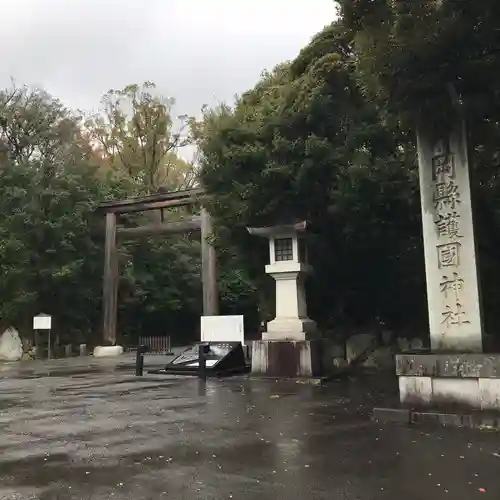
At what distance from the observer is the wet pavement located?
15.1 ft

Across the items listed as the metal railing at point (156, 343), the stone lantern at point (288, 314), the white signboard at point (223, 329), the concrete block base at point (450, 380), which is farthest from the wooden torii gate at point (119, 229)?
the concrete block base at point (450, 380)

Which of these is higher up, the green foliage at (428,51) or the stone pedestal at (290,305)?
the green foliage at (428,51)

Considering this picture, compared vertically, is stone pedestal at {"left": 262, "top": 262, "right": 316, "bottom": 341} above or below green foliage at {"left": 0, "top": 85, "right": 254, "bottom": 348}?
below

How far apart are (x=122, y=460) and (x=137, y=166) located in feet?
99.0

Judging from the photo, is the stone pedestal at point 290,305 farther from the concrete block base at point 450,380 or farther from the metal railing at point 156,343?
the metal railing at point 156,343

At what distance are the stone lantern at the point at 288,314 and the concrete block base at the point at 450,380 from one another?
5.02 m

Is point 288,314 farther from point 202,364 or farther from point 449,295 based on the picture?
point 449,295

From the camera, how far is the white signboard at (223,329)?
16.0m

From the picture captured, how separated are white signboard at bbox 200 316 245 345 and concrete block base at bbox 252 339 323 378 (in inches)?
103

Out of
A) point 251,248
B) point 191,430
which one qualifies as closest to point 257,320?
point 251,248

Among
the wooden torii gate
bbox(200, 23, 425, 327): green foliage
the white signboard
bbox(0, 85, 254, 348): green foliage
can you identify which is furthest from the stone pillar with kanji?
the wooden torii gate

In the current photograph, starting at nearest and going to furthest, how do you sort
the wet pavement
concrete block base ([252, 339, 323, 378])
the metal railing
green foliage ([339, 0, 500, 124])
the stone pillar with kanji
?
the wet pavement, green foliage ([339, 0, 500, 124]), the stone pillar with kanji, concrete block base ([252, 339, 323, 378]), the metal railing

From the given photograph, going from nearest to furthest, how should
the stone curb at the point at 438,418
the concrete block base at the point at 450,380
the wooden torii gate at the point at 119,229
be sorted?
the stone curb at the point at 438,418
the concrete block base at the point at 450,380
the wooden torii gate at the point at 119,229

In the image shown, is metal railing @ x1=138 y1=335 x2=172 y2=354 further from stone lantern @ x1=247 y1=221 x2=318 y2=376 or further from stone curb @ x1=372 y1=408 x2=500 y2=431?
stone curb @ x1=372 y1=408 x2=500 y2=431
